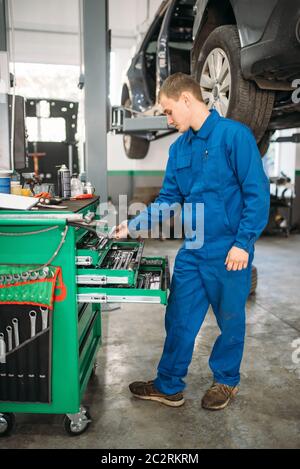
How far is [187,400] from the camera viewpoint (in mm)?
2039

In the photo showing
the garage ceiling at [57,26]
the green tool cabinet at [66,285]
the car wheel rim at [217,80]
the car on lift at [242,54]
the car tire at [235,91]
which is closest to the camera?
the green tool cabinet at [66,285]

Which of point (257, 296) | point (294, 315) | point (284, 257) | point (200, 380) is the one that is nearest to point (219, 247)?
point (200, 380)

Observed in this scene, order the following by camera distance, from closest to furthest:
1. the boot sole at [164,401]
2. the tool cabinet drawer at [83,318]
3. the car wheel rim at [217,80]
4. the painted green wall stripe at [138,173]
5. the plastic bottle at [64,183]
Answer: the tool cabinet drawer at [83,318] → the boot sole at [164,401] → the plastic bottle at [64,183] → the car wheel rim at [217,80] → the painted green wall stripe at [138,173]

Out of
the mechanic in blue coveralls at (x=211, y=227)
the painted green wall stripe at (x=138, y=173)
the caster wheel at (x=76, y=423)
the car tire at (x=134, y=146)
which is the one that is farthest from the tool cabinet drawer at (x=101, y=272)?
the painted green wall stripe at (x=138, y=173)

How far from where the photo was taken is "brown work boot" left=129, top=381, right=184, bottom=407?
77.4 inches

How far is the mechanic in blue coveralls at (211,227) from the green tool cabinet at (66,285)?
23cm

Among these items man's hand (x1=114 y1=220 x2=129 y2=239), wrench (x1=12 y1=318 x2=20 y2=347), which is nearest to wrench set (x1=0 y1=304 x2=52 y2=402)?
wrench (x1=12 y1=318 x2=20 y2=347)

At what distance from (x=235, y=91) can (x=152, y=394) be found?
70.3 inches

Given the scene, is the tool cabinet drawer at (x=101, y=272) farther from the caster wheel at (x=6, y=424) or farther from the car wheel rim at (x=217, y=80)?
the car wheel rim at (x=217, y=80)

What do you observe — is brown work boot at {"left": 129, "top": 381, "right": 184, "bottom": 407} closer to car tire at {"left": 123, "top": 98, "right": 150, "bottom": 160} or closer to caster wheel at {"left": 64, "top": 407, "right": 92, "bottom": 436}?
caster wheel at {"left": 64, "top": 407, "right": 92, "bottom": 436}

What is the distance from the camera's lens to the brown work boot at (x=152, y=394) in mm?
1966

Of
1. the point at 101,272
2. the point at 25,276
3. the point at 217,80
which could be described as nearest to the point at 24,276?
the point at 25,276

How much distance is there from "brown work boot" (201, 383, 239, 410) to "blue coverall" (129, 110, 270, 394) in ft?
0.12
